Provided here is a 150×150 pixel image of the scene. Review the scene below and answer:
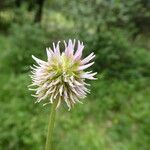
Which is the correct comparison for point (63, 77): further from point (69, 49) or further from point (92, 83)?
point (92, 83)

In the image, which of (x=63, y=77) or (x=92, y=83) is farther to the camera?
(x=92, y=83)

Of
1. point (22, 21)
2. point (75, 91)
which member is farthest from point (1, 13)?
point (75, 91)

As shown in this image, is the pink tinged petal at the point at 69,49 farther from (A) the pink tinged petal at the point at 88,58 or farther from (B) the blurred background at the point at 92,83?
(B) the blurred background at the point at 92,83

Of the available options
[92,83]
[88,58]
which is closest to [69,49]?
[88,58]

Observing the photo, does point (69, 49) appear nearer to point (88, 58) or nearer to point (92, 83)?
point (88, 58)

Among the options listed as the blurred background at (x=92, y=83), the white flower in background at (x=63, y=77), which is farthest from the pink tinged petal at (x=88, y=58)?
the blurred background at (x=92, y=83)

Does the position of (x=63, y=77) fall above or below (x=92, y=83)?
below

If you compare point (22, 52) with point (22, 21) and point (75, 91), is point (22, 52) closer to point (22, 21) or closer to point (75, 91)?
point (22, 21)
